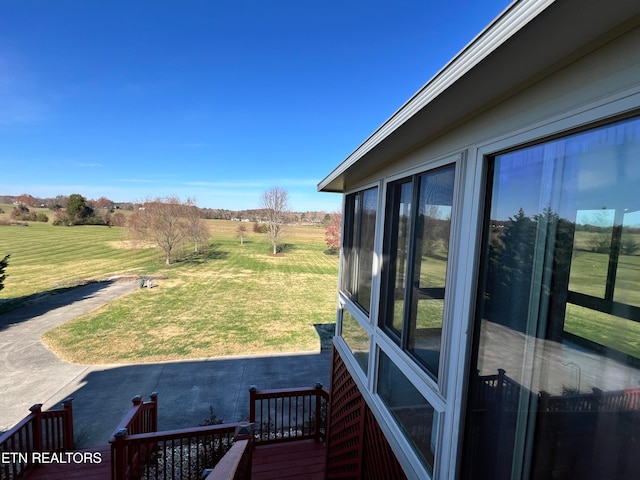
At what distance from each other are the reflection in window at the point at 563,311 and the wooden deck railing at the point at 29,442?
5.29 metres

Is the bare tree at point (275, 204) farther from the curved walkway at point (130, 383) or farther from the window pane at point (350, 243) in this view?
the window pane at point (350, 243)

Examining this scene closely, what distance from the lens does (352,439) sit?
326 centimetres

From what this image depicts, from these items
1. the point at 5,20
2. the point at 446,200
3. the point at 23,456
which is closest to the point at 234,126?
the point at 5,20

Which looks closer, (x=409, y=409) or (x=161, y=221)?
(x=409, y=409)

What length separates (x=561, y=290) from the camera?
Answer: 0.94 m

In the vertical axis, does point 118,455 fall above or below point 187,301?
above

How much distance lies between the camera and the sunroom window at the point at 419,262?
1.68 meters

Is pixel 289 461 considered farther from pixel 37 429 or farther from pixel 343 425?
pixel 37 429

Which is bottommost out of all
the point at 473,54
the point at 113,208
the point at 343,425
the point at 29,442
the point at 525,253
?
the point at 29,442

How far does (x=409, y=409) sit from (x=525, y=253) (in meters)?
1.43

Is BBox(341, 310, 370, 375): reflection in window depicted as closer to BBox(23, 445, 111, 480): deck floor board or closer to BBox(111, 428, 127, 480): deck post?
BBox(111, 428, 127, 480): deck post

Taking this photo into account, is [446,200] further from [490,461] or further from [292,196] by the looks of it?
[292,196]

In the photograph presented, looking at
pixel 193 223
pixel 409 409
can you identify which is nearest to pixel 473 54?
pixel 409 409

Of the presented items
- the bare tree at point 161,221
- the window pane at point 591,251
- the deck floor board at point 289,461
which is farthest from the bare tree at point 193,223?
the window pane at point 591,251
